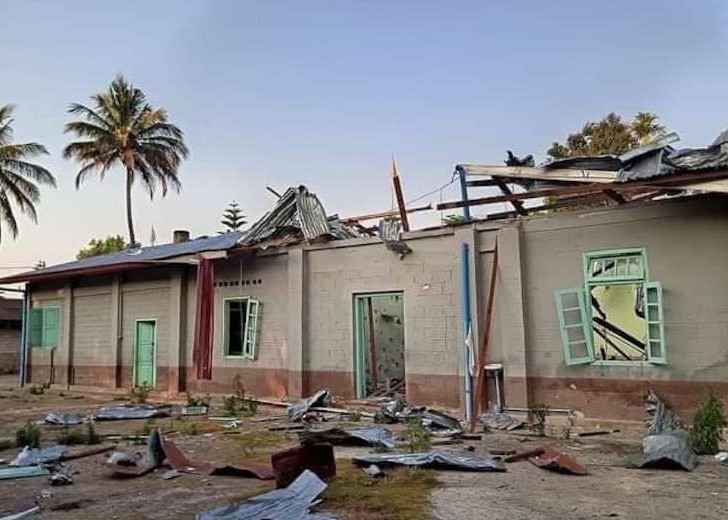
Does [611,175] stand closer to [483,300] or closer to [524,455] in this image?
[483,300]

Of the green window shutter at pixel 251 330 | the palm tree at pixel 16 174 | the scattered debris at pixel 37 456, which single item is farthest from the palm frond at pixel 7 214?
the scattered debris at pixel 37 456

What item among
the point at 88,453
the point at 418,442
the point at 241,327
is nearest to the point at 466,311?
the point at 418,442

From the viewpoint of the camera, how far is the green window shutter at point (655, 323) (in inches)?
345

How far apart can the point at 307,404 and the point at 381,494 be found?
6.01m

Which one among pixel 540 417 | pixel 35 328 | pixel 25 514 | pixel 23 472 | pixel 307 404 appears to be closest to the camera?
pixel 25 514

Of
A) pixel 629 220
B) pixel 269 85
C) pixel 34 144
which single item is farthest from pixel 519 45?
pixel 34 144

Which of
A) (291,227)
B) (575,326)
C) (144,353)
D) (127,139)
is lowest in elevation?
(144,353)

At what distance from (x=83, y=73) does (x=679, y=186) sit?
33.5 feet

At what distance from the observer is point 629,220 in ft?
30.2

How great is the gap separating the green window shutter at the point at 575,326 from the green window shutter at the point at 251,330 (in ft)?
20.6

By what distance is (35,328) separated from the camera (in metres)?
18.3

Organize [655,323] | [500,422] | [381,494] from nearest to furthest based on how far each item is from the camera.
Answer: [381,494]
[655,323]
[500,422]

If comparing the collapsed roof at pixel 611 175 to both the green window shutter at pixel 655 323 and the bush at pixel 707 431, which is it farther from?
the bush at pixel 707 431

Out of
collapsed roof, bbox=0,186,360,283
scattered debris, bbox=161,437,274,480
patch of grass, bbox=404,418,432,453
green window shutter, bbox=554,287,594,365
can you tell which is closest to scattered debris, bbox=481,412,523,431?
green window shutter, bbox=554,287,594,365
